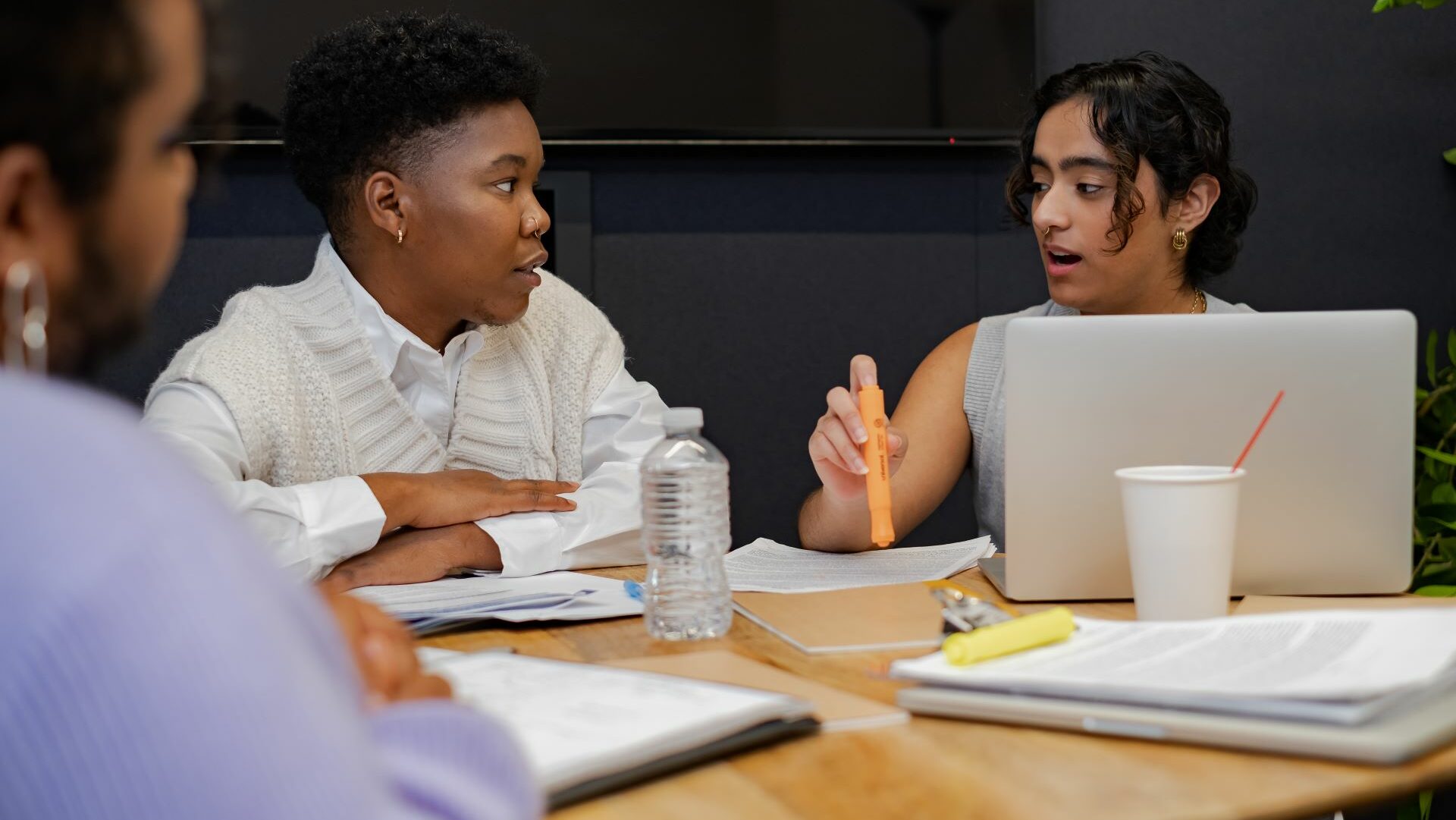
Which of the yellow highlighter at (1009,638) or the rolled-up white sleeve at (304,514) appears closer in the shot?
the yellow highlighter at (1009,638)

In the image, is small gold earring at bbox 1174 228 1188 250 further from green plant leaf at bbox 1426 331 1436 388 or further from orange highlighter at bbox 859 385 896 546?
orange highlighter at bbox 859 385 896 546

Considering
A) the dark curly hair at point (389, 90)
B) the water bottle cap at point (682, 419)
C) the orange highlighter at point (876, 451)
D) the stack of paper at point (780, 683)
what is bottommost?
the stack of paper at point (780, 683)

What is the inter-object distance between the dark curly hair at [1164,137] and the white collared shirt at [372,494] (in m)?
0.78

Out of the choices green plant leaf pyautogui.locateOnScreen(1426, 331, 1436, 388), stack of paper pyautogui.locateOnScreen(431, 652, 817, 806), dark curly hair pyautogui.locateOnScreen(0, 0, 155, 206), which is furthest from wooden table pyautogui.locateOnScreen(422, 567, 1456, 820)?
green plant leaf pyautogui.locateOnScreen(1426, 331, 1436, 388)

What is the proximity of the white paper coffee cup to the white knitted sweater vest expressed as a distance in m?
1.03

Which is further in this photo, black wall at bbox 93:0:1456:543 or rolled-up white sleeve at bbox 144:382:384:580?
black wall at bbox 93:0:1456:543

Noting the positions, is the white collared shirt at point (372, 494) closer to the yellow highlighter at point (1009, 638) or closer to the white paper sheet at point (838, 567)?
the white paper sheet at point (838, 567)

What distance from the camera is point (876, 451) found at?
1.25 m

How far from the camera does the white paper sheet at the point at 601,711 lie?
71cm

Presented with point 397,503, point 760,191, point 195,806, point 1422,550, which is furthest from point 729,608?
point 1422,550

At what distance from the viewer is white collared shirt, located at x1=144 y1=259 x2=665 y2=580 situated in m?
1.38

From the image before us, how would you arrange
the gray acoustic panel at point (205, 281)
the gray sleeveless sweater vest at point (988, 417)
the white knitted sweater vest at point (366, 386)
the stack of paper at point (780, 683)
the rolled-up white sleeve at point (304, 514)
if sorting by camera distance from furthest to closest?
the gray acoustic panel at point (205, 281) < the gray sleeveless sweater vest at point (988, 417) < the white knitted sweater vest at point (366, 386) < the rolled-up white sleeve at point (304, 514) < the stack of paper at point (780, 683)

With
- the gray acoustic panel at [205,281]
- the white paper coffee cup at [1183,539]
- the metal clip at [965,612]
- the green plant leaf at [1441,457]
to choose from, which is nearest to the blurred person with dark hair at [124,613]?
the metal clip at [965,612]

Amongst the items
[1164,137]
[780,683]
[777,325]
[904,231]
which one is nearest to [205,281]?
[777,325]
